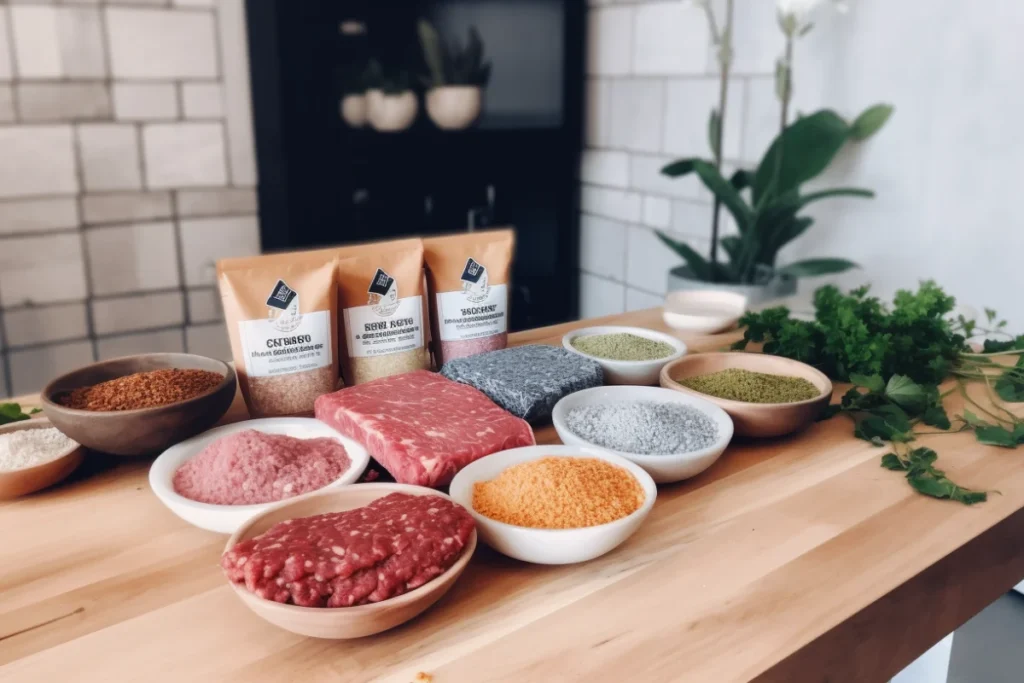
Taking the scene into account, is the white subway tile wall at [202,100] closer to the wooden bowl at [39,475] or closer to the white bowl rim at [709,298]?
the white bowl rim at [709,298]

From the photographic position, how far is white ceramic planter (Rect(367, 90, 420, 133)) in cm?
226

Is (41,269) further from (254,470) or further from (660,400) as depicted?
(660,400)

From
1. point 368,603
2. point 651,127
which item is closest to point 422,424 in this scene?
point 368,603

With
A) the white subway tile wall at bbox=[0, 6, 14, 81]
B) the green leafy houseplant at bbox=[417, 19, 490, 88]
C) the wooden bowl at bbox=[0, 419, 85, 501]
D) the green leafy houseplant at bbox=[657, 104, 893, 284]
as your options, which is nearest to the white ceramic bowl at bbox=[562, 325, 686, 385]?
the wooden bowl at bbox=[0, 419, 85, 501]

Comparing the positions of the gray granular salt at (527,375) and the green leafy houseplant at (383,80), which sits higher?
the green leafy houseplant at (383,80)

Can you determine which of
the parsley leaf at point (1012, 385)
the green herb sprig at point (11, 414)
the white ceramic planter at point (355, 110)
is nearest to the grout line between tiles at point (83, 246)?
the white ceramic planter at point (355, 110)

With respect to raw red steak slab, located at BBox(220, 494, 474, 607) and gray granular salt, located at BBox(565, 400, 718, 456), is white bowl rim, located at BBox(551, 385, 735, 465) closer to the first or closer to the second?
gray granular salt, located at BBox(565, 400, 718, 456)

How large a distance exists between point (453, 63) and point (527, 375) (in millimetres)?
1534

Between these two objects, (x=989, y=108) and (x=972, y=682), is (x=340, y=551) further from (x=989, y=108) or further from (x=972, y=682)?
(x=989, y=108)

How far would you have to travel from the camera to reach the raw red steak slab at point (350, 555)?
25.2 inches

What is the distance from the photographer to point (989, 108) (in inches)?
68.2

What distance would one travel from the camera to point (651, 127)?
2.57 metres

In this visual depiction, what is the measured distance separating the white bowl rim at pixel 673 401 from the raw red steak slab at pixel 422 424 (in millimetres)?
76

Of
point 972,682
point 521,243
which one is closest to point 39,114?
point 521,243
